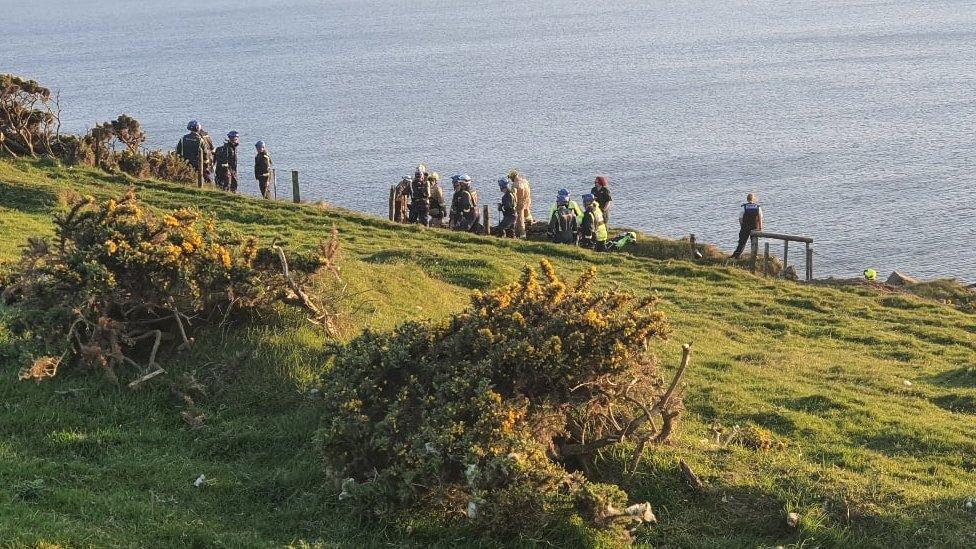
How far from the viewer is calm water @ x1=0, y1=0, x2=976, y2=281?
51.7 metres

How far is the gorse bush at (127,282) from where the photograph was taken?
505 inches

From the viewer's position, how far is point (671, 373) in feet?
55.9

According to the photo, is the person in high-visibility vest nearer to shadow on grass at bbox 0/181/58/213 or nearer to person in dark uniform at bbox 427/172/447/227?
person in dark uniform at bbox 427/172/447/227

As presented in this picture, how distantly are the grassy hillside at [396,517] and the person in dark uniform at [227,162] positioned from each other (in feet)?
45.8

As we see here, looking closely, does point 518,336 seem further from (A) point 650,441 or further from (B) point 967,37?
(B) point 967,37

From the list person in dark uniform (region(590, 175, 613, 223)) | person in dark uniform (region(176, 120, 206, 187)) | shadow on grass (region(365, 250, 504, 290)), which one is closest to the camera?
shadow on grass (region(365, 250, 504, 290))

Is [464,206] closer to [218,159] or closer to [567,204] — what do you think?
[567,204]

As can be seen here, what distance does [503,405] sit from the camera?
33.3 ft

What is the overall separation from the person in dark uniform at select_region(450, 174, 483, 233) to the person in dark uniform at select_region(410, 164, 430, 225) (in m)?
→ 0.91

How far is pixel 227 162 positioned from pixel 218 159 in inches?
14.5

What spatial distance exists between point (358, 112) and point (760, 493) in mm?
74273

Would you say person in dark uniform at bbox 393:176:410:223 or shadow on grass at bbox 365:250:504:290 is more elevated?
person in dark uniform at bbox 393:176:410:223

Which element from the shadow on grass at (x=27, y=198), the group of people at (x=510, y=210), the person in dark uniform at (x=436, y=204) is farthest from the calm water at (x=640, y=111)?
the shadow on grass at (x=27, y=198)

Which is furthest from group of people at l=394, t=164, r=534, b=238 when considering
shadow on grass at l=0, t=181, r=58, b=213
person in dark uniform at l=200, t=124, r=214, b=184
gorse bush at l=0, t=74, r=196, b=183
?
shadow on grass at l=0, t=181, r=58, b=213
